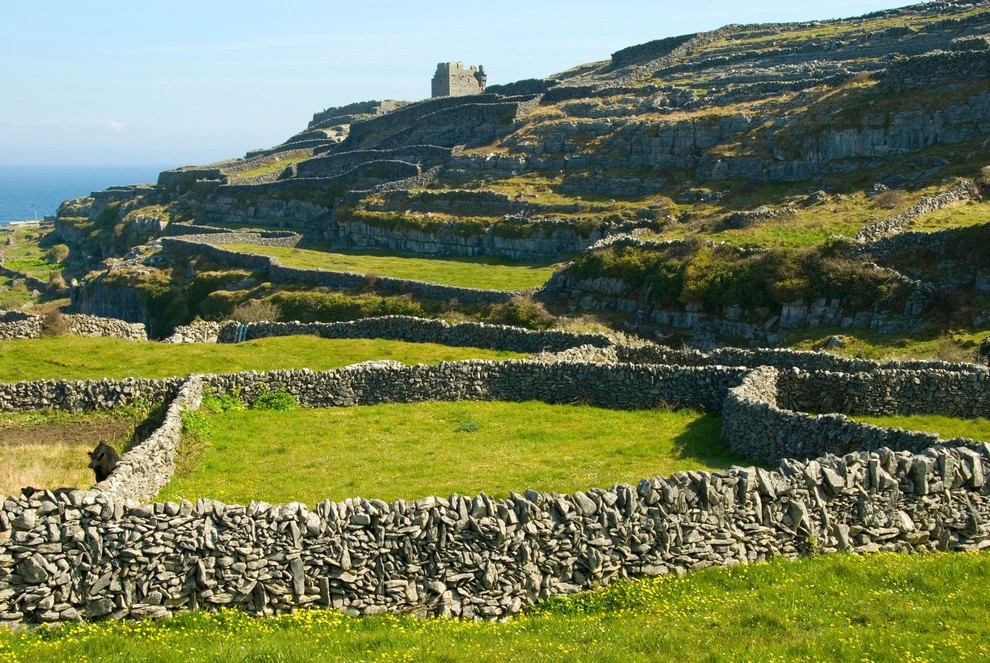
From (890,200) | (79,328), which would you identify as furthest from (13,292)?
(890,200)

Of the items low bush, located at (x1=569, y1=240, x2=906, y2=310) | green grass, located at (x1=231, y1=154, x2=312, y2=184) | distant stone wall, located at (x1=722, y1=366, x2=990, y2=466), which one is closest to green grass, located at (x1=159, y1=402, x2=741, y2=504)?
distant stone wall, located at (x1=722, y1=366, x2=990, y2=466)

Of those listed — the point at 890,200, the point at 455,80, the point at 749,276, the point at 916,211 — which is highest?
the point at 455,80

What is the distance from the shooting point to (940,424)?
2294 cm

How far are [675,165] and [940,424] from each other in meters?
49.2

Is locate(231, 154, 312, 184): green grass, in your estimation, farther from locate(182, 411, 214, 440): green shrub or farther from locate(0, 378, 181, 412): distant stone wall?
locate(182, 411, 214, 440): green shrub

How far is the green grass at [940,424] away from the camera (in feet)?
72.2

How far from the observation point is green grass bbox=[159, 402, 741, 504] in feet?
66.1

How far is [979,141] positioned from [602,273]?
78.6 feet

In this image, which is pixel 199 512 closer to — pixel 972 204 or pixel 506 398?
pixel 506 398

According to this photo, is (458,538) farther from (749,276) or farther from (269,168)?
(269,168)

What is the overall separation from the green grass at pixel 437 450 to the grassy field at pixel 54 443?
2.36m

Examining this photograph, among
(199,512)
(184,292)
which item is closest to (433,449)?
(199,512)

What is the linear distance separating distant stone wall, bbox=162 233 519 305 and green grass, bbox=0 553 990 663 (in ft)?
124

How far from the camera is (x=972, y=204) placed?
4641 centimetres
